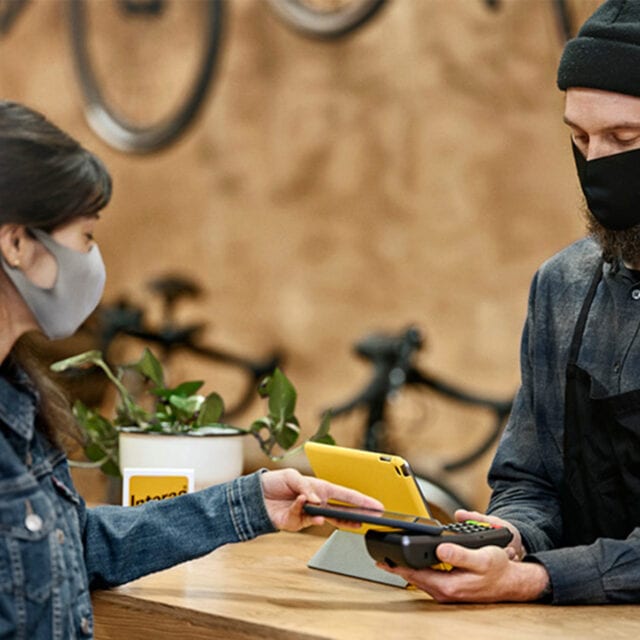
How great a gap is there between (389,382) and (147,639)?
11.3 ft

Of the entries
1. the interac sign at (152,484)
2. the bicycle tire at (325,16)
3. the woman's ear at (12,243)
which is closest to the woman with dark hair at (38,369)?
the woman's ear at (12,243)

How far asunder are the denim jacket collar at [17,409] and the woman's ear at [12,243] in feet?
0.65

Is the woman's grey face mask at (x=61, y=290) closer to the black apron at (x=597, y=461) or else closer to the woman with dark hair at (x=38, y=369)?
the woman with dark hair at (x=38, y=369)

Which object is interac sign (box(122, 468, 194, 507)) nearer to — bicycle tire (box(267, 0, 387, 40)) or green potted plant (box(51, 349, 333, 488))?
green potted plant (box(51, 349, 333, 488))

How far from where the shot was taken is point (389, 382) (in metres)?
5.48

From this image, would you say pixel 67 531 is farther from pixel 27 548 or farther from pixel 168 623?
pixel 168 623

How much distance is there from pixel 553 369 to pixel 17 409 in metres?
1.05

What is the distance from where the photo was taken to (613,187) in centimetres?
233

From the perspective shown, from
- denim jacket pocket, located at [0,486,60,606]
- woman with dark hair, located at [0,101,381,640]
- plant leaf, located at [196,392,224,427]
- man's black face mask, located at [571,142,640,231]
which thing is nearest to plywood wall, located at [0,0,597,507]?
plant leaf, located at [196,392,224,427]

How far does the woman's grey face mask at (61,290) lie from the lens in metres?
1.88

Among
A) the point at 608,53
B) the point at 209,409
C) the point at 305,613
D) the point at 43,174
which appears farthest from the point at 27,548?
the point at 608,53

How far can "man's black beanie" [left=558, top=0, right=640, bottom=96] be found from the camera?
7.47 feet

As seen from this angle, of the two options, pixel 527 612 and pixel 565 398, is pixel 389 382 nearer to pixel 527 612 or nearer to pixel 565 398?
pixel 565 398

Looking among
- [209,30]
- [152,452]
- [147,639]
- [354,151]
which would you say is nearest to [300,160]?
[354,151]
